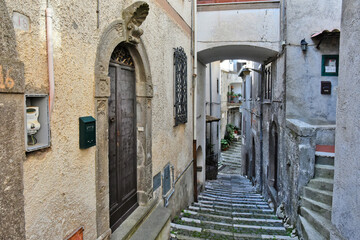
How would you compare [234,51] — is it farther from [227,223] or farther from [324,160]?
[227,223]

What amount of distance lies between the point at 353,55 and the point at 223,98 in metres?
24.4

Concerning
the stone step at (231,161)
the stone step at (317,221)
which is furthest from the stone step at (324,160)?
the stone step at (231,161)

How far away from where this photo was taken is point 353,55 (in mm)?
3396

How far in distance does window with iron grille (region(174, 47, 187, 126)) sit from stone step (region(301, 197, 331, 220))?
2.92 m

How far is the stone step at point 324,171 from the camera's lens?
5165mm

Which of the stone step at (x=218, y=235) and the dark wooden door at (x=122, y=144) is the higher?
the dark wooden door at (x=122, y=144)

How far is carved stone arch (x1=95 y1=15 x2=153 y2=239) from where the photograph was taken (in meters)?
2.98

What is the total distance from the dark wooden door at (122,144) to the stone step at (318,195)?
310 cm

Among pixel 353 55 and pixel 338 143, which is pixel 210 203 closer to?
pixel 338 143

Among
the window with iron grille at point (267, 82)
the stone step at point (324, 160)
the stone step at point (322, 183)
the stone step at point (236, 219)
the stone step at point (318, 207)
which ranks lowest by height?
the stone step at point (236, 219)

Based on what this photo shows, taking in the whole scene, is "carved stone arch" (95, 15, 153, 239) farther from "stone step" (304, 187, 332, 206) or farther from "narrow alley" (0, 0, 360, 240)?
"stone step" (304, 187, 332, 206)

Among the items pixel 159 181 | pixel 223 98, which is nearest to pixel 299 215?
pixel 159 181

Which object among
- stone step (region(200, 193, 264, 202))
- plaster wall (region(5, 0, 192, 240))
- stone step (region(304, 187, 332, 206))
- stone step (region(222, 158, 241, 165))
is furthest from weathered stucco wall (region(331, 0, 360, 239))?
stone step (region(222, 158, 241, 165))

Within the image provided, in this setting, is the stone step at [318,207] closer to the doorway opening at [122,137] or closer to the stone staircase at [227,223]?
the stone staircase at [227,223]
